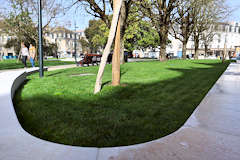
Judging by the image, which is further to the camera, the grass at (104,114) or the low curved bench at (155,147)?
the grass at (104,114)

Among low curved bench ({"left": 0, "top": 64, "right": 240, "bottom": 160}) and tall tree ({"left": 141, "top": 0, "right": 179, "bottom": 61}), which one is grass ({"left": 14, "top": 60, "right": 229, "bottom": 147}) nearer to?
low curved bench ({"left": 0, "top": 64, "right": 240, "bottom": 160})

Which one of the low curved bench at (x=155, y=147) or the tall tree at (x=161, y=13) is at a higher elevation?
the tall tree at (x=161, y=13)

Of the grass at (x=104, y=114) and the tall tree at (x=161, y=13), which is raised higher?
the tall tree at (x=161, y=13)

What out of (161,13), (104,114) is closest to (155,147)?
(104,114)

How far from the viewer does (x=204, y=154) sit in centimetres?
220

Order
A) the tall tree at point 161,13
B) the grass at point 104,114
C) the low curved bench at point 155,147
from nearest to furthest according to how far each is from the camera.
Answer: the low curved bench at point 155,147, the grass at point 104,114, the tall tree at point 161,13

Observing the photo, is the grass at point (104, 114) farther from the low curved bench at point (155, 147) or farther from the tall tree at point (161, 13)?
the tall tree at point (161, 13)

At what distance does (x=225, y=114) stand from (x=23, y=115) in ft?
12.6

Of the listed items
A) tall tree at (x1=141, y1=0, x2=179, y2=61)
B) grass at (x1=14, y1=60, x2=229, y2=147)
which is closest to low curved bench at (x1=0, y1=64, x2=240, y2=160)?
grass at (x1=14, y1=60, x2=229, y2=147)

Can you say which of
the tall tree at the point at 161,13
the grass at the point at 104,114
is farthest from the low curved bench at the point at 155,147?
the tall tree at the point at 161,13

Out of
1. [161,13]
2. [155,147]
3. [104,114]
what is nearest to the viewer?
[155,147]

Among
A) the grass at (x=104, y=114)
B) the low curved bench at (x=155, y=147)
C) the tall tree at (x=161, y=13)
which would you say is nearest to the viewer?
the low curved bench at (x=155, y=147)

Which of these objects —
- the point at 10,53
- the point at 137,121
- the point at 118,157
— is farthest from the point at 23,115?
the point at 10,53

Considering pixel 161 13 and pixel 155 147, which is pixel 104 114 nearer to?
pixel 155 147
